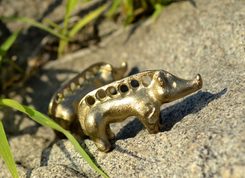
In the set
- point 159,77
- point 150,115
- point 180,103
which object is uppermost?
point 159,77

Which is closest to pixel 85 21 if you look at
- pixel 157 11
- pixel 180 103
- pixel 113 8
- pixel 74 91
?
pixel 113 8

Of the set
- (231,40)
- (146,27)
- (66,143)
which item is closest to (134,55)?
(146,27)

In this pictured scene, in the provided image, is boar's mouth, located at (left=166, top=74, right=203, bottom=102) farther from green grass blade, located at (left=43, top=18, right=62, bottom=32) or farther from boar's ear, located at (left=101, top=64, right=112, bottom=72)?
green grass blade, located at (left=43, top=18, right=62, bottom=32)

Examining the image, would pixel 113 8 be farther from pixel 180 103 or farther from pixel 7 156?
pixel 7 156

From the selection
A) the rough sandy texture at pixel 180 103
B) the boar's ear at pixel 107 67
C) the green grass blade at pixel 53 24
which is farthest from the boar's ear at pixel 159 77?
the green grass blade at pixel 53 24

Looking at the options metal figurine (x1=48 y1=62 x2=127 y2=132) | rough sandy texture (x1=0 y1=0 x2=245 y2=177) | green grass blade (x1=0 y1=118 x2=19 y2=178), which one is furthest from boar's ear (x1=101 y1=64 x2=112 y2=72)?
green grass blade (x1=0 y1=118 x2=19 y2=178)

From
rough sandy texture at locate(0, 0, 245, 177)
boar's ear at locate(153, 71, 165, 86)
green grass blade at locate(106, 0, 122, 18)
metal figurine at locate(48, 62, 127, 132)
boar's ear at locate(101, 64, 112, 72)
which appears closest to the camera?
rough sandy texture at locate(0, 0, 245, 177)
